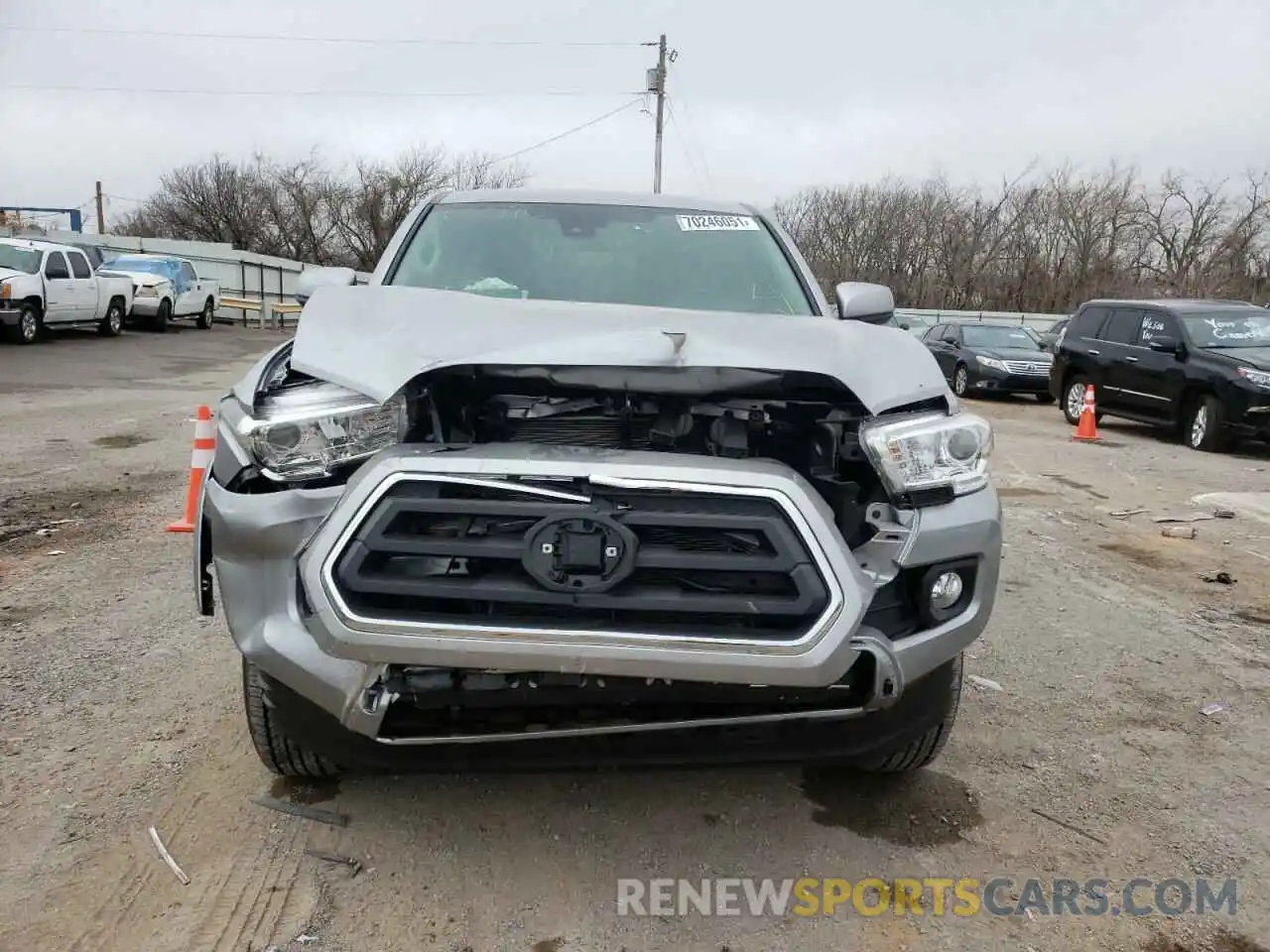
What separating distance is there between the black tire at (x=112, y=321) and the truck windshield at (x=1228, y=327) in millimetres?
20048

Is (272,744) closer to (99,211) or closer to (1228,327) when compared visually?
(1228,327)

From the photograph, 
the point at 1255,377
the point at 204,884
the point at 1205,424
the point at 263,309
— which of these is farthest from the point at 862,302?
the point at 263,309

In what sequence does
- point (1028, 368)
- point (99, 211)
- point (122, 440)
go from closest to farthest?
point (122, 440)
point (1028, 368)
point (99, 211)

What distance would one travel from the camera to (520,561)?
198cm

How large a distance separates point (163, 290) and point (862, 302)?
24032 millimetres

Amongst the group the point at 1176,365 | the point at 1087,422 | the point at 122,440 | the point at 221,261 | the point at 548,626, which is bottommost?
the point at 122,440

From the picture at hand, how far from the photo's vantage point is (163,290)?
23.6 meters

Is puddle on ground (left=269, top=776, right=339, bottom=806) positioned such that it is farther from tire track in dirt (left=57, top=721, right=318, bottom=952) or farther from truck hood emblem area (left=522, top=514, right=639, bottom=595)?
truck hood emblem area (left=522, top=514, right=639, bottom=595)

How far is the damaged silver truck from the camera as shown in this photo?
1977 millimetres

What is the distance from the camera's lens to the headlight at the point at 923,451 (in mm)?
2338

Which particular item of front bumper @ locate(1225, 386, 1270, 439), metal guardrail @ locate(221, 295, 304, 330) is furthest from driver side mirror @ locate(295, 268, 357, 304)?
metal guardrail @ locate(221, 295, 304, 330)

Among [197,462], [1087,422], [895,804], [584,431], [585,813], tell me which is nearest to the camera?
[584,431]

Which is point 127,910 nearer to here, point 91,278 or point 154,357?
point 154,357

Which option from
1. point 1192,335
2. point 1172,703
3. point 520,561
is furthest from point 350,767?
point 1192,335
